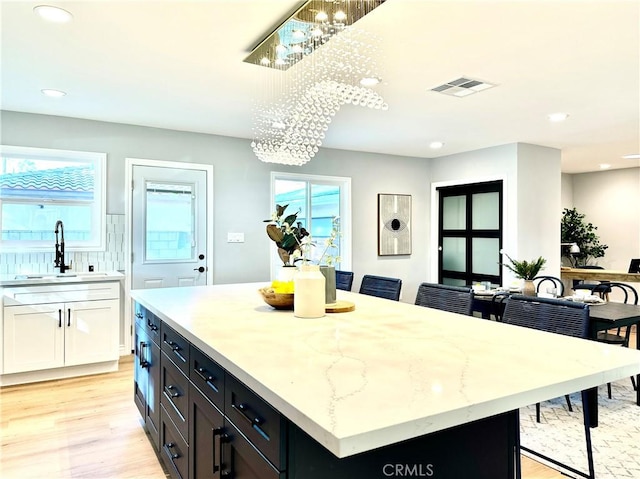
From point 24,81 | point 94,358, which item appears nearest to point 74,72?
point 24,81

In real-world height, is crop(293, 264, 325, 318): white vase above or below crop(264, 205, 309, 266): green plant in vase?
below

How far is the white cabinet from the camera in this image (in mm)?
3797

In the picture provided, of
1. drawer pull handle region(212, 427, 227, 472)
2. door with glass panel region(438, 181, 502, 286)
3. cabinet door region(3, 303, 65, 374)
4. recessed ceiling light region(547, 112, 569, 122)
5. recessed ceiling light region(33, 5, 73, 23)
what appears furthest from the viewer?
door with glass panel region(438, 181, 502, 286)

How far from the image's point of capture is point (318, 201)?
6.19 m

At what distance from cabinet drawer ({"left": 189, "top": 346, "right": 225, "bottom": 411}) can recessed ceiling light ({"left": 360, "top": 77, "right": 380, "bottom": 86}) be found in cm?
242

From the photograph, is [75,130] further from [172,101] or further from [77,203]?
[172,101]

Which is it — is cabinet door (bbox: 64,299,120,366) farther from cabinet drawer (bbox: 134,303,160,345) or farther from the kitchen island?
the kitchen island

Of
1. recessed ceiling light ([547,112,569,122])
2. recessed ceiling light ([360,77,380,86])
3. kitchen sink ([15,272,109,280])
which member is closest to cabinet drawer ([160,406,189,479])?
kitchen sink ([15,272,109,280])

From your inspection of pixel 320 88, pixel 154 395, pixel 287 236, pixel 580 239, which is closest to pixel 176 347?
pixel 154 395

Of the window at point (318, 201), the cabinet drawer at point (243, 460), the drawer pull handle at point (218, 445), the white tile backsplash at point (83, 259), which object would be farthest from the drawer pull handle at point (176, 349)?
the window at point (318, 201)

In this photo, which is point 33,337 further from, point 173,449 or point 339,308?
point 339,308

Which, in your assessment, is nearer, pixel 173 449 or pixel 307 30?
pixel 173 449

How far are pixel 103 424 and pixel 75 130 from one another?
9.82 ft

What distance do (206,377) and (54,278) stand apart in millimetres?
3109
